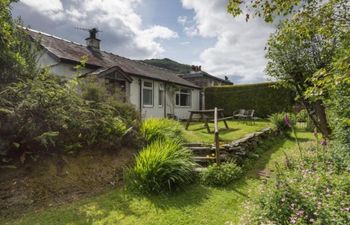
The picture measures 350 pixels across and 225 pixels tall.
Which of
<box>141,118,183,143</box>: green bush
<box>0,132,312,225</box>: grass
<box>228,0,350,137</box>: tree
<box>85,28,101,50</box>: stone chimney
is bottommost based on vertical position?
<box>0,132,312,225</box>: grass

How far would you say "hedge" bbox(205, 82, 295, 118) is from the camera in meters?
17.6

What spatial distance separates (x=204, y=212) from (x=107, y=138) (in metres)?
3.02

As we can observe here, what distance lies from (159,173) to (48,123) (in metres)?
2.50

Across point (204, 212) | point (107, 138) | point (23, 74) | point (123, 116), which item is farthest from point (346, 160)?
A: point (23, 74)

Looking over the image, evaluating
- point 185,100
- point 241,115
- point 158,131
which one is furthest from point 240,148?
point 185,100

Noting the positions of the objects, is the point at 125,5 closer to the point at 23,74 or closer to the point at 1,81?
the point at 23,74

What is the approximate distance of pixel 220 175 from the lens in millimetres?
5477

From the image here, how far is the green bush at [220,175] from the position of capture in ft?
17.8

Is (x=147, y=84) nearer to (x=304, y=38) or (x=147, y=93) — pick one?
(x=147, y=93)

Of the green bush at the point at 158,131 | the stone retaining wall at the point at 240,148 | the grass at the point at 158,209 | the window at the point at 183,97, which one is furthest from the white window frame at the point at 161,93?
the grass at the point at 158,209

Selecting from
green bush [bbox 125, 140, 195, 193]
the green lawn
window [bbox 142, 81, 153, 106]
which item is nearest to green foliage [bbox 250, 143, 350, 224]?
green bush [bbox 125, 140, 195, 193]

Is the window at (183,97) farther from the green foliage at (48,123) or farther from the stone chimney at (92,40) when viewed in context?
the green foliage at (48,123)

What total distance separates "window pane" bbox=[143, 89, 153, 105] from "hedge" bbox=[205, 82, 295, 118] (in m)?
7.24

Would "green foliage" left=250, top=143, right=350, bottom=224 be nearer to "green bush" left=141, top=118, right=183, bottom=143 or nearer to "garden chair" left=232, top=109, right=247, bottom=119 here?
"green bush" left=141, top=118, right=183, bottom=143
